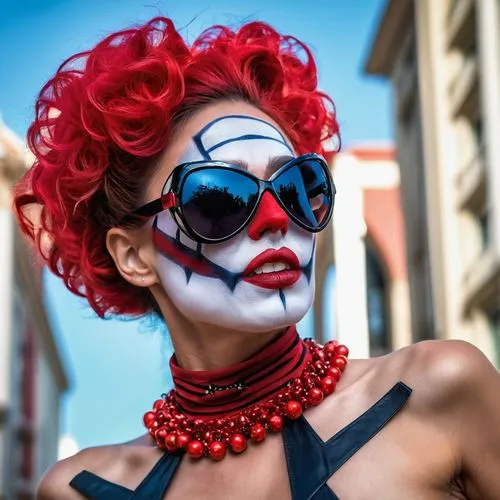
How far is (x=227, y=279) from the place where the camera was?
9.71 ft

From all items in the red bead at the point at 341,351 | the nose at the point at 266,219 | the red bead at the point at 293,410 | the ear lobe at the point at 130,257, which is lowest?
the red bead at the point at 293,410

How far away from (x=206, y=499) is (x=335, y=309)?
2.26 meters

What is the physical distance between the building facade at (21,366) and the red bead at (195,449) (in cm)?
1758

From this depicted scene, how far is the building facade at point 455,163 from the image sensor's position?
19.0m

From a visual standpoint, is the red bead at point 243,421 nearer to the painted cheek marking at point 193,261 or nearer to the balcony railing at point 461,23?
the painted cheek marking at point 193,261

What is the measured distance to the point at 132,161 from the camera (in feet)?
10.6

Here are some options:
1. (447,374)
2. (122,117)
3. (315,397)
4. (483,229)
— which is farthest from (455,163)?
(447,374)

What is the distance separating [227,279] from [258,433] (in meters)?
0.41

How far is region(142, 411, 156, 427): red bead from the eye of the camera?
3.29 meters

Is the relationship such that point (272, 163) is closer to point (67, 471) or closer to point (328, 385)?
point (328, 385)

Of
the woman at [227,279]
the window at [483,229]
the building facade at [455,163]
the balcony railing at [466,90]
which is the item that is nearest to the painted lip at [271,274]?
the woman at [227,279]

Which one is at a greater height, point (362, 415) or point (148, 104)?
point (148, 104)

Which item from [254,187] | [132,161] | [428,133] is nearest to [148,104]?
[132,161]

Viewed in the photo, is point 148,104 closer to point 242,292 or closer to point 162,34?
point 162,34
